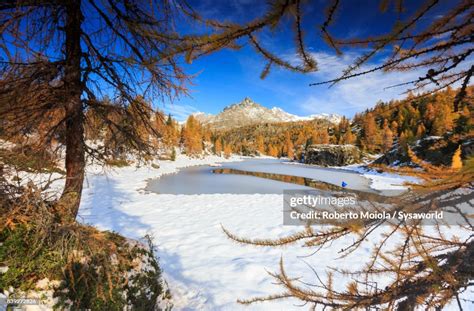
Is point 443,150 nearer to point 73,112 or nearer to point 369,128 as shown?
point 369,128

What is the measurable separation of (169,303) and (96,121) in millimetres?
3131

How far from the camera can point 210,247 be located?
255 inches

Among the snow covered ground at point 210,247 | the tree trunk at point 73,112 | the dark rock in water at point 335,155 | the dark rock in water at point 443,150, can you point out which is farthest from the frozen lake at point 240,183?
the dark rock in water at point 335,155

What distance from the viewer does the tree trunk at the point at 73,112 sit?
303 centimetres

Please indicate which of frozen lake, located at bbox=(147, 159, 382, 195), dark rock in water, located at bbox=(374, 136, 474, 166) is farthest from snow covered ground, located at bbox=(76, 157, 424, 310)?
frozen lake, located at bbox=(147, 159, 382, 195)

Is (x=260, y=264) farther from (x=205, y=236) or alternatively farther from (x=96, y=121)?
(x=96, y=121)

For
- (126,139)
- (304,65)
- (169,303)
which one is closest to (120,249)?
(169,303)

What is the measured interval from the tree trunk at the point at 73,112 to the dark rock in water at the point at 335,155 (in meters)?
59.5

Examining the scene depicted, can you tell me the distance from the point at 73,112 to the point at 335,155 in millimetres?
60912

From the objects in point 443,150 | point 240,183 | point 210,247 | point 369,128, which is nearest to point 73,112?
point 443,150

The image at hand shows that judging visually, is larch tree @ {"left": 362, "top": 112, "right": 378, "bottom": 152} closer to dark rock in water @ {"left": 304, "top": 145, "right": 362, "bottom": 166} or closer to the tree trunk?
the tree trunk

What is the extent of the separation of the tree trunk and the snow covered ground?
1.46 ft

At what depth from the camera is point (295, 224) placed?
27.6 ft

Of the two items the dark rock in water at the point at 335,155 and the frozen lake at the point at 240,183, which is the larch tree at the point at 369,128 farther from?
the dark rock in water at the point at 335,155
